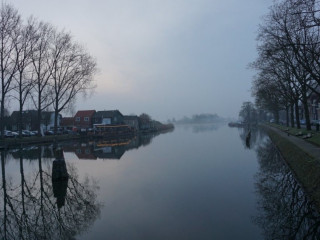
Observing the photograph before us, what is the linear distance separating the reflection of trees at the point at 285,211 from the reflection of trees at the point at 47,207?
629cm

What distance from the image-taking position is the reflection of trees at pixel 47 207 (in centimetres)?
873

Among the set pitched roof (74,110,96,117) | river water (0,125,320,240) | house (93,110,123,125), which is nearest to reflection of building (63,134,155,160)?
river water (0,125,320,240)

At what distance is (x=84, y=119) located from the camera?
77.1 meters

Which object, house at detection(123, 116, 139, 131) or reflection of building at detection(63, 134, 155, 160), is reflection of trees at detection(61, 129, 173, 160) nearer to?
reflection of building at detection(63, 134, 155, 160)

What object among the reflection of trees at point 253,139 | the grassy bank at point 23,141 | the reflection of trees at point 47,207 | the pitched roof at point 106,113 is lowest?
the reflection of trees at point 47,207

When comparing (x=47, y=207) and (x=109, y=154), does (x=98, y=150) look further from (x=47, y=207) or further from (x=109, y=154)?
(x=47, y=207)

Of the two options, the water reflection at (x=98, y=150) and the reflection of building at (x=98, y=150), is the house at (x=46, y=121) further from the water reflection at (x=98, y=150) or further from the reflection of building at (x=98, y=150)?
the water reflection at (x=98, y=150)

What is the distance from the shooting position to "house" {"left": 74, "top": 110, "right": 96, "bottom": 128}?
76312 millimetres

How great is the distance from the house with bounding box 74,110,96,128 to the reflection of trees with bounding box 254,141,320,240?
66.5 metres

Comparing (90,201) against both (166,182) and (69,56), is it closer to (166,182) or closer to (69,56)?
(166,182)

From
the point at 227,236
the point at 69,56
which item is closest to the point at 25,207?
the point at 227,236

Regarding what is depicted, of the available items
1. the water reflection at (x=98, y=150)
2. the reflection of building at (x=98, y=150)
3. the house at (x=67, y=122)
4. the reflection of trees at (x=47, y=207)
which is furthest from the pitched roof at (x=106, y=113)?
the reflection of trees at (x=47, y=207)

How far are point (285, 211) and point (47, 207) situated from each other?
371 inches

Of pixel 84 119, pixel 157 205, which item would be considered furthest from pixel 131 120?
pixel 157 205
